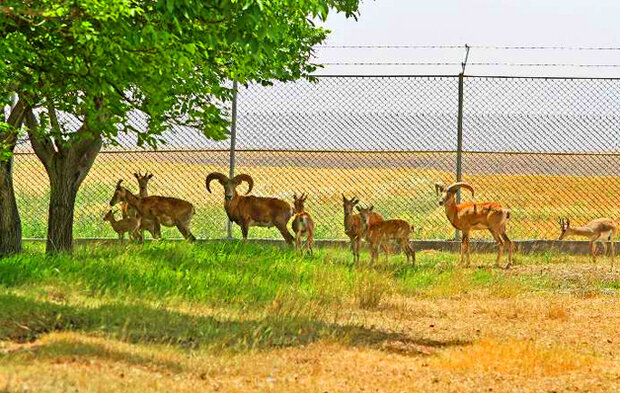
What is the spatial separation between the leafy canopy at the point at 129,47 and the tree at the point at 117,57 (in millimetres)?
18

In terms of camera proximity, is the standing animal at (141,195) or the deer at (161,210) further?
the standing animal at (141,195)

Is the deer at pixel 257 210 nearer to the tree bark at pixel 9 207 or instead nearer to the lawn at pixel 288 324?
the lawn at pixel 288 324

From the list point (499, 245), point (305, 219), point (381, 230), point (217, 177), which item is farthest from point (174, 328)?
point (499, 245)

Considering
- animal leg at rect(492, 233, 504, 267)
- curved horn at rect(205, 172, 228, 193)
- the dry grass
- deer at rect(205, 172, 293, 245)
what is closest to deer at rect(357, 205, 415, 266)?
animal leg at rect(492, 233, 504, 267)

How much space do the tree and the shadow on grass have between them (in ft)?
8.97

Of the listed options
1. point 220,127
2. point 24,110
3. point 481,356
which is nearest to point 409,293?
point 220,127

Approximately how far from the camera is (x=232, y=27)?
45.7 ft

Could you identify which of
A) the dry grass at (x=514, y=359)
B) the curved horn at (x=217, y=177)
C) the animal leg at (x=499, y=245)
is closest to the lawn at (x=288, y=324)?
the dry grass at (x=514, y=359)

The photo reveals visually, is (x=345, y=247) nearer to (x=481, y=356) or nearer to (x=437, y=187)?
(x=437, y=187)

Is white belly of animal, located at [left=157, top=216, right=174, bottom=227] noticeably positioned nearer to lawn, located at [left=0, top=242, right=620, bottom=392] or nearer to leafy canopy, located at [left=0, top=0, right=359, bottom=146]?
lawn, located at [left=0, top=242, right=620, bottom=392]

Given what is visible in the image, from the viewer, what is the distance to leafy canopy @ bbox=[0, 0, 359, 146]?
1384cm

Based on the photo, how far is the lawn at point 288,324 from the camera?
39.0ft

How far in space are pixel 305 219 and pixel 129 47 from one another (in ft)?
24.6

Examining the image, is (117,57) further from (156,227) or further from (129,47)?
(156,227)
